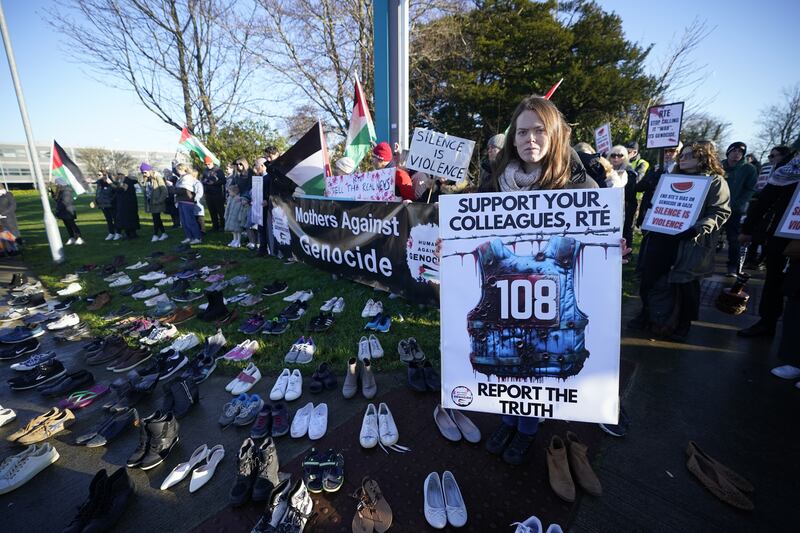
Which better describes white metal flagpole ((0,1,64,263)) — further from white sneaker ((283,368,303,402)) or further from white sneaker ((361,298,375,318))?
white sneaker ((283,368,303,402))

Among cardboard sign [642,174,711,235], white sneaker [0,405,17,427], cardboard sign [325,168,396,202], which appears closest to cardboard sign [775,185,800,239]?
cardboard sign [642,174,711,235]

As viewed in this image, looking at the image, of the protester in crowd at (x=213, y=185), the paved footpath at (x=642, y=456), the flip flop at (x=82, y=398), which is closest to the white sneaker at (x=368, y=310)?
the paved footpath at (x=642, y=456)

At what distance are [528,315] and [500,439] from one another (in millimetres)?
1064

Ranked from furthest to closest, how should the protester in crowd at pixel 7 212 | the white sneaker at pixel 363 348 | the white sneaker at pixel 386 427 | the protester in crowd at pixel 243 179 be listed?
the protester in crowd at pixel 243 179, the protester in crowd at pixel 7 212, the white sneaker at pixel 363 348, the white sneaker at pixel 386 427

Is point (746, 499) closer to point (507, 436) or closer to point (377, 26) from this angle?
point (507, 436)

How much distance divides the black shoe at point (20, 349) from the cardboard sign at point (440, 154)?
17.2 feet

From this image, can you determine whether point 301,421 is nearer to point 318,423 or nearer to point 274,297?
point 318,423

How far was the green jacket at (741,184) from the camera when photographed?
6352mm

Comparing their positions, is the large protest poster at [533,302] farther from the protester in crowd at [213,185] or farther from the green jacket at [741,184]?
the protester in crowd at [213,185]

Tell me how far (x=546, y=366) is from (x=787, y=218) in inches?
138

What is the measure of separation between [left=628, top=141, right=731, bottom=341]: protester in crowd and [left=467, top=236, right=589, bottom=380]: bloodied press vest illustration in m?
2.71

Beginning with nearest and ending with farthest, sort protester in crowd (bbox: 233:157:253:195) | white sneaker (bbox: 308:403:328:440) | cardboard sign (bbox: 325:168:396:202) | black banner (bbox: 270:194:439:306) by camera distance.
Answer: white sneaker (bbox: 308:403:328:440) → black banner (bbox: 270:194:439:306) → cardboard sign (bbox: 325:168:396:202) → protester in crowd (bbox: 233:157:253:195)

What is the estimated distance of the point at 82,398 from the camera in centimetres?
307

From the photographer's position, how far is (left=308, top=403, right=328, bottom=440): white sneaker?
8.42 ft
